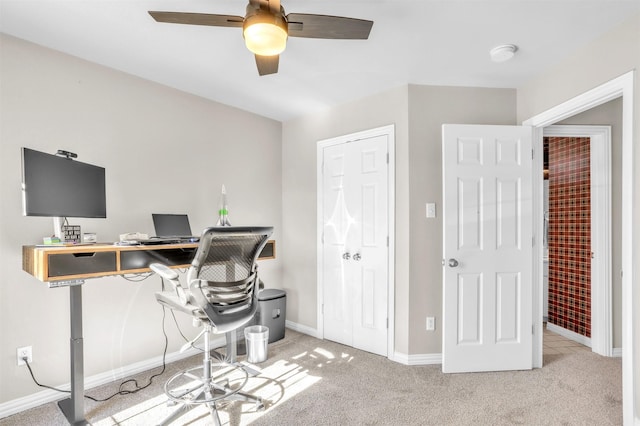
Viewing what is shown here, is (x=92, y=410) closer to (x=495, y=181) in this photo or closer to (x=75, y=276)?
(x=75, y=276)

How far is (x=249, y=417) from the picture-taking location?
216 centimetres

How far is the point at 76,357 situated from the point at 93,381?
72 centimetres

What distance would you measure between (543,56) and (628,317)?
1817mm

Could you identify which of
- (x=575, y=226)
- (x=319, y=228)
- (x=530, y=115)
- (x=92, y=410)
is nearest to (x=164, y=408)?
(x=92, y=410)

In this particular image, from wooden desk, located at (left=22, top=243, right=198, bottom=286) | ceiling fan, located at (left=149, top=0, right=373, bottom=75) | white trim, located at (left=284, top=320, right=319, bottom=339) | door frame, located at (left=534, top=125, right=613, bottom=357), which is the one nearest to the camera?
A: ceiling fan, located at (left=149, top=0, right=373, bottom=75)

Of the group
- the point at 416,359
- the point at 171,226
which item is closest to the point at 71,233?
the point at 171,226

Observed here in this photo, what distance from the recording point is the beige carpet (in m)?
2.15

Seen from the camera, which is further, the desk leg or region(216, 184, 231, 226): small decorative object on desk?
region(216, 184, 231, 226): small decorative object on desk

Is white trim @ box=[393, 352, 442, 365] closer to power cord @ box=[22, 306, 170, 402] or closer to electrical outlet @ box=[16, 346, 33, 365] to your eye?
power cord @ box=[22, 306, 170, 402]

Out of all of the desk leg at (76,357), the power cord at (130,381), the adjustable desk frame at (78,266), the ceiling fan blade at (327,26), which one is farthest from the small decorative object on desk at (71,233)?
the ceiling fan blade at (327,26)

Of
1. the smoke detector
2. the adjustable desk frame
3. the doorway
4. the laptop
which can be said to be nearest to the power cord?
the adjustable desk frame

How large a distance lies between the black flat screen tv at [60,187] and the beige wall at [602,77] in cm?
333

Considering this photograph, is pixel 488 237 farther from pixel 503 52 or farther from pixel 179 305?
pixel 179 305

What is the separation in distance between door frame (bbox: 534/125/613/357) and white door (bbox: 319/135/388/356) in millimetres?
1612
